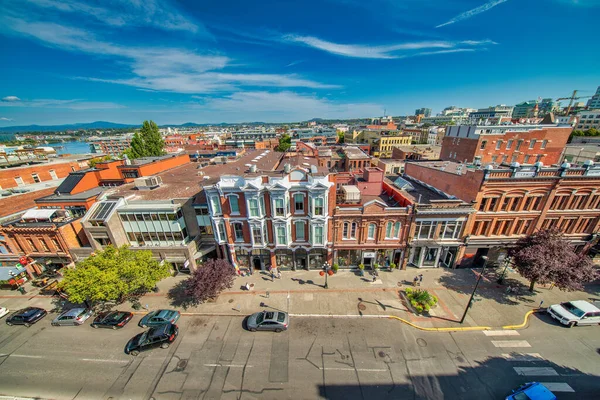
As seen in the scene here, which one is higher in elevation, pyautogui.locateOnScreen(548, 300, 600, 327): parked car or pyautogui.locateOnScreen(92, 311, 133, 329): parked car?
pyautogui.locateOnScreen(548, 300, 600, 327): parked car

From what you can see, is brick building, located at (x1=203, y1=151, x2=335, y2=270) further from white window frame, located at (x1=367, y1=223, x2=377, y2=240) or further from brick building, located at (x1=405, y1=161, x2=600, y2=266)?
brick building, located at (x1=405, y1=161, x2=600, y2=266)

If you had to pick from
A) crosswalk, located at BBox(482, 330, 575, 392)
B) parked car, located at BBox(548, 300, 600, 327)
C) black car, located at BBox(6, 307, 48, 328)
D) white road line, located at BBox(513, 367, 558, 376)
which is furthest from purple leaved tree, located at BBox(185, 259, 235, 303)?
parked car, located at BBox(548, 300, 600, 327)

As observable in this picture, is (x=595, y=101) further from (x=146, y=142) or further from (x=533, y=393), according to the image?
(x=146, y=142)

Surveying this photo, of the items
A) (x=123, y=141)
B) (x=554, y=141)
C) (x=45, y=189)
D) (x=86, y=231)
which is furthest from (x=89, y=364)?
(x=123, y=141)

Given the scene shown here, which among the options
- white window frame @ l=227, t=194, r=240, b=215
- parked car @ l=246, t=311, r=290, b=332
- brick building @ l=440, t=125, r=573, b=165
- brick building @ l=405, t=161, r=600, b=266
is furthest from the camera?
brick building @ l=440, t=125, r=573, b=165

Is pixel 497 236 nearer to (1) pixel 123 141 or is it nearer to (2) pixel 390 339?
(2) pixel 390 339

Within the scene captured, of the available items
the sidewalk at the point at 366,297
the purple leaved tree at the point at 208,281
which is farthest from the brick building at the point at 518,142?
the purple leaved tree at the point at 208,281
